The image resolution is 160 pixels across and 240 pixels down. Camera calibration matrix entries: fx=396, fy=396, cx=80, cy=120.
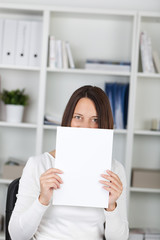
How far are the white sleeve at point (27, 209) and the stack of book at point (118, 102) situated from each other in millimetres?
1477

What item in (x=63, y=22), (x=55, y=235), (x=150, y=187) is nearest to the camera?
(x=55, y=235)

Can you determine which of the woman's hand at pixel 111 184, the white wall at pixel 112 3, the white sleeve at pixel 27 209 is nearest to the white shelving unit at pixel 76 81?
the white wall at pixel 112 3

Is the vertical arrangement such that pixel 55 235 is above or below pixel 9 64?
below

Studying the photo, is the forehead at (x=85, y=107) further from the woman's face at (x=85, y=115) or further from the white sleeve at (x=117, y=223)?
the white sleeve at (x=117, y=223)

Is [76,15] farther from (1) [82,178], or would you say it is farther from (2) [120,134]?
(1) [82,178]

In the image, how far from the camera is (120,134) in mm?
3273

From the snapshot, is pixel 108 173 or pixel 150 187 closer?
pixel 108 173

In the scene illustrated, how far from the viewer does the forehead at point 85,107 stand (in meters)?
1.67

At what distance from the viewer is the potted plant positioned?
3078 millimetres

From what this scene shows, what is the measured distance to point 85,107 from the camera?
1.69 meters

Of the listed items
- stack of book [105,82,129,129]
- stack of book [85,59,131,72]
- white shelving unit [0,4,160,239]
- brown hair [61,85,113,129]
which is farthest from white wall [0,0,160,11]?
brown hair [61,85,113,129]

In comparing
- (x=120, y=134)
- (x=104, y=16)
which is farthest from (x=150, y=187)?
(x=104, y=16)

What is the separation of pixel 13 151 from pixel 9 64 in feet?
2.39

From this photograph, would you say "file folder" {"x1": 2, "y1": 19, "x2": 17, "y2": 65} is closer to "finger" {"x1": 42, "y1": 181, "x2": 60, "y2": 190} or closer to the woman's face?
the woman's face
